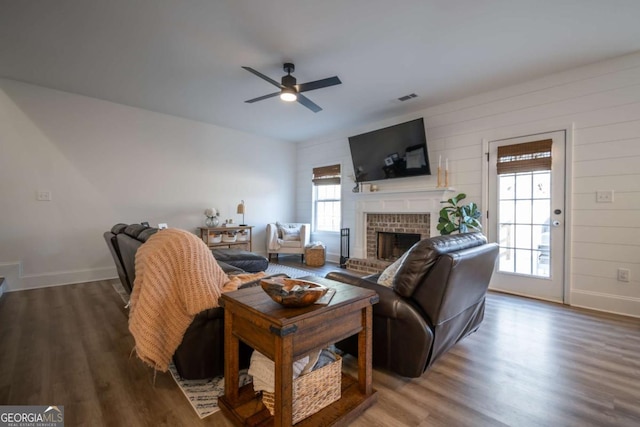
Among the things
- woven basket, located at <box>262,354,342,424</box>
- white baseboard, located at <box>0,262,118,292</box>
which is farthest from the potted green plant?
white baseboard, located at <box>0,262,118,292</box>

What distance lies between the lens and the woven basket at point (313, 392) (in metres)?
1.29

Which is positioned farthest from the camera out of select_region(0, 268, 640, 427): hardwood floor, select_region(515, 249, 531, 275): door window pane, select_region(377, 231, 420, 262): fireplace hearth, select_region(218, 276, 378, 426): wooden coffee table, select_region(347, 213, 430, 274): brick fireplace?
select_region(377, 231, 420, 262): fireplace hearth

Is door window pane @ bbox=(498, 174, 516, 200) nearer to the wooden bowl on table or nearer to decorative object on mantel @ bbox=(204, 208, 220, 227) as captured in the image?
the wooden bowl on table

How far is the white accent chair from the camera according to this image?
553 cm

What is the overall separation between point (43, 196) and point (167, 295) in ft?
12.2

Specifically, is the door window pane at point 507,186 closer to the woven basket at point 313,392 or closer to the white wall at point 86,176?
the woven basket at point 313,392

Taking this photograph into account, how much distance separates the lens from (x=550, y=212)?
3301 mm

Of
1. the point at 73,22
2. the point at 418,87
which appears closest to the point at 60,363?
the point at 73,22

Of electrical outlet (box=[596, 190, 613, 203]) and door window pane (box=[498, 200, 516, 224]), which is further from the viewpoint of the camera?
door window pane (box=[498, 200, 516, 224])

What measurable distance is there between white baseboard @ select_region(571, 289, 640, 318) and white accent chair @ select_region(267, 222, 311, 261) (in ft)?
13.0

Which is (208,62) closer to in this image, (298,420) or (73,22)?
(73,22)

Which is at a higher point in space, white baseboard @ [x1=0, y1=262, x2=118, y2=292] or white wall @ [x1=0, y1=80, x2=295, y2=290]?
white wall @ [x1=0, y1=80, x2=295, y2=290]

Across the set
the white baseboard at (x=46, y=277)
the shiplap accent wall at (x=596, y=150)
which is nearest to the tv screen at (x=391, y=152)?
the shiplap accent wall at (x=596, y=150)

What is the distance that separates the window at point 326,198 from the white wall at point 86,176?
188cm
